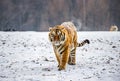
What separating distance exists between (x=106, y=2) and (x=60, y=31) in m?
21.5

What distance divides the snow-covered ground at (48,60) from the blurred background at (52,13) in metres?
14.0

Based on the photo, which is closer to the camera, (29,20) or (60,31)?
(60,31)

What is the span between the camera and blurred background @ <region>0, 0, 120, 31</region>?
27875 mm

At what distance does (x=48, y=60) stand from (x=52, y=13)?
19020mm

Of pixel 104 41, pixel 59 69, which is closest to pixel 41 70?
pixel 59 69

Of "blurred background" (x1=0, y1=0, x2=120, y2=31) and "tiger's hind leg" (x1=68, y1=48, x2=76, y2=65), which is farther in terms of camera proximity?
"blurred background" (x1=0, y1=0, x2=120, y2=31)

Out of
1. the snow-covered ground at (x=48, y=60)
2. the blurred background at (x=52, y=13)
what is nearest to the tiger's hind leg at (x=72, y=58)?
the snow-covered ground at (x=48, y=60)

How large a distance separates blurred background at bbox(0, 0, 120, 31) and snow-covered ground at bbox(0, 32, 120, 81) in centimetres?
1403

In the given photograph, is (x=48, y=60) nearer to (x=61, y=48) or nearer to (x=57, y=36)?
(x=61, y=48)

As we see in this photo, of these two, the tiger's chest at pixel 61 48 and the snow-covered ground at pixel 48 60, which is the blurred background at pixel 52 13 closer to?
the snow-covered ground at pixel 48 60

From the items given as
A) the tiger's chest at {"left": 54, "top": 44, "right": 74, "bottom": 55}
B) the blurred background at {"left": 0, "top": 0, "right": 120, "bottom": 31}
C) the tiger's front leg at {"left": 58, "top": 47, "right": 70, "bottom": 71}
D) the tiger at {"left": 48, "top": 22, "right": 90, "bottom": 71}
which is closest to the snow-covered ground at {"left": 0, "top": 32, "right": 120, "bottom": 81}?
the tiger's front leg at {"left": 58, "top": 47, "right": 70, "bottom": 71}

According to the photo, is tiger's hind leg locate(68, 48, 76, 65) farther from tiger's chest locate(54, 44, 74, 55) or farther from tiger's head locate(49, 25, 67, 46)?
tiger's head locate(49, 25, 67, 46)

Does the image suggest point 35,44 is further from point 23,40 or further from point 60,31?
point 60,31

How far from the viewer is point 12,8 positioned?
27.8m
